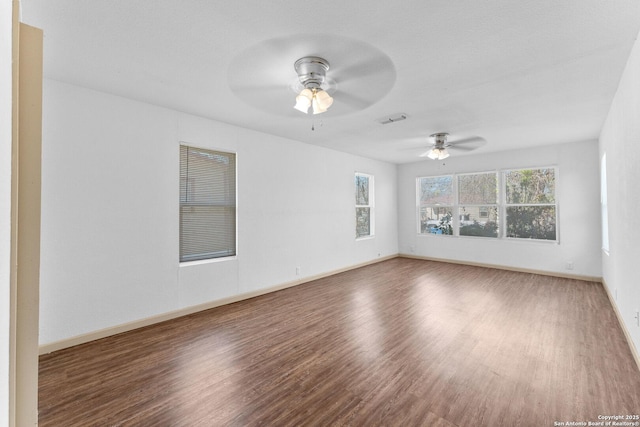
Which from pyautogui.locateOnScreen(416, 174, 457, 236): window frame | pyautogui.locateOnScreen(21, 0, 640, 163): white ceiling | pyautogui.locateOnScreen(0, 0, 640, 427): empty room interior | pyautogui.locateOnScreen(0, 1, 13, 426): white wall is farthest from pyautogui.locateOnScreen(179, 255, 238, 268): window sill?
pyautogui.locateOnScreen(416, 174, 457, 236): window frame

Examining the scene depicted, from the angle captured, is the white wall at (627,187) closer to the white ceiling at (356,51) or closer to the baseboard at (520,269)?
the white ceiling at (356,51)

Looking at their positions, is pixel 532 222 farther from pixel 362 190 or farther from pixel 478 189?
pixel 362 190

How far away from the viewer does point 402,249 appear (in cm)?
764

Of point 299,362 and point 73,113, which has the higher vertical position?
point 73,113

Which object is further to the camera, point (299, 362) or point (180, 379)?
point (299, 362)

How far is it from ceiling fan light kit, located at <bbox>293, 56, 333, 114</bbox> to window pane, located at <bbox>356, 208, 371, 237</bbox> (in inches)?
171

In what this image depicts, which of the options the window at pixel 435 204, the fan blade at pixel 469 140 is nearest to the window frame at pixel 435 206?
the window at pixel 435 204

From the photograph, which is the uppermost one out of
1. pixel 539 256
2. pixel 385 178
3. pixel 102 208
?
pixel 385 178

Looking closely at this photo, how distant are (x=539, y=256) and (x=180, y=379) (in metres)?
6.40

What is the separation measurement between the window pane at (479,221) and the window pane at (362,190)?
227cm

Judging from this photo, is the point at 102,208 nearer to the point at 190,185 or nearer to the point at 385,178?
the point at 190,185

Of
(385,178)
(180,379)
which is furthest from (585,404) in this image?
(385,178)

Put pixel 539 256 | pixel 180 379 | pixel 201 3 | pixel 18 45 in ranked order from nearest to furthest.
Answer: pixel 18 45
pixel 201 3
pixel 180 379
pixel 539 256

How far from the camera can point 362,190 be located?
671cm
